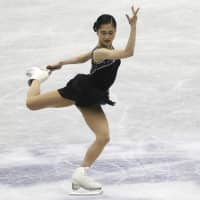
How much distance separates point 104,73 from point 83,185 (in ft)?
3.09

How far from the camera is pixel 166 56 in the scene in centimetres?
1081

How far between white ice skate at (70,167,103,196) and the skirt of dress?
1.89 ft

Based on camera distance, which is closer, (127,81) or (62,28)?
(127,81)

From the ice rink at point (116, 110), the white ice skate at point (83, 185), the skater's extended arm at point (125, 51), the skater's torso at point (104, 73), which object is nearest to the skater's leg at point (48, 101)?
the skater's torso at point (104, 73)

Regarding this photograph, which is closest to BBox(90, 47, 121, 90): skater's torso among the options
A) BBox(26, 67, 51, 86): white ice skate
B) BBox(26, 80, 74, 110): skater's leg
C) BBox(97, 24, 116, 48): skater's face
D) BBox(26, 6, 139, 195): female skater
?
BBox(26, 6, 139, 195): female skater

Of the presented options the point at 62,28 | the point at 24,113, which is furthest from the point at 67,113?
the point at 62,28

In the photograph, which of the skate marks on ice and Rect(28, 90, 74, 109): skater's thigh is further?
the skate marks on ice

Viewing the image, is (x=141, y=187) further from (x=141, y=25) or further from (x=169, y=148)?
(x=141, y=25)

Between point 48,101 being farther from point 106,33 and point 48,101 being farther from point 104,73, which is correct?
point 106,33

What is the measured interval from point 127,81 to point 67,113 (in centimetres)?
133

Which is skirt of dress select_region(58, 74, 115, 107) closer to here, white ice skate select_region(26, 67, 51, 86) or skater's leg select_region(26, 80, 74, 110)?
skater's leg select_region(26, 80, 74, 110)

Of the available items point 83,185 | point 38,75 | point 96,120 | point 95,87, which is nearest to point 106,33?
point 95,87

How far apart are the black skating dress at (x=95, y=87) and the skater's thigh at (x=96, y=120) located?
0.26ft

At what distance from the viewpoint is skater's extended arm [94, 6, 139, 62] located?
5.40m
